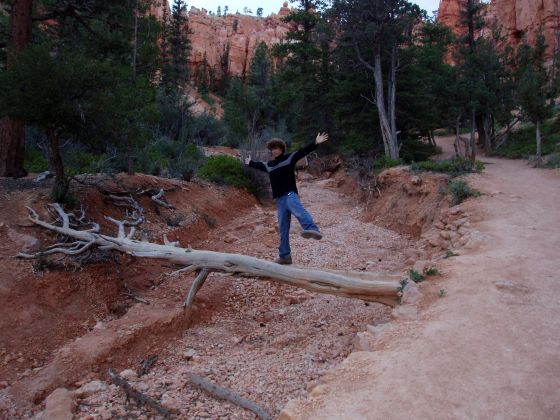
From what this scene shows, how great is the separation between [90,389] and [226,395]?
1490 millimetres

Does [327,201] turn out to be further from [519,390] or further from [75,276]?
[519,390]

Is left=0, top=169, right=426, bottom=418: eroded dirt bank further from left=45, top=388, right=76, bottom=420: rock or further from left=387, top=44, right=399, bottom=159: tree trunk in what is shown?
left=387, top=44, right=399, bottom=159: tree trunk

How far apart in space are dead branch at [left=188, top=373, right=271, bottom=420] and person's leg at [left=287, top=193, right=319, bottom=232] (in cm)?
221

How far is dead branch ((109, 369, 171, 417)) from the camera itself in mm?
3771

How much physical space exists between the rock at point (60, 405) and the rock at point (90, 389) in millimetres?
92

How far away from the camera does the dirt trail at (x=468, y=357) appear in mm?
2869

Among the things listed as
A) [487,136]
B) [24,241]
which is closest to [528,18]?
[487,136]

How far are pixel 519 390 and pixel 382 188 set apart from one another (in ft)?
36.5

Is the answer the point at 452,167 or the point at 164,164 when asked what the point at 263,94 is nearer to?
the point at 164,164

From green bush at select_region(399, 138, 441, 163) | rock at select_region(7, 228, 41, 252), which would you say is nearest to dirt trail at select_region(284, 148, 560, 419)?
rock at select_region(7, 228, 41, 252)

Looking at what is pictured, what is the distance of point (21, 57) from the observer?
6992 mm

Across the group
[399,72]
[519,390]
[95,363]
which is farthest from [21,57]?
[399,72]

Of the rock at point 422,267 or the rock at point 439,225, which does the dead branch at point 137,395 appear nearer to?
the rock at point 422,267

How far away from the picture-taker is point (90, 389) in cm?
434
